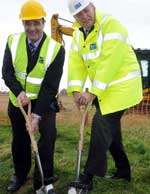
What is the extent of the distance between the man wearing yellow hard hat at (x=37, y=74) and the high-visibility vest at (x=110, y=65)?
31cm

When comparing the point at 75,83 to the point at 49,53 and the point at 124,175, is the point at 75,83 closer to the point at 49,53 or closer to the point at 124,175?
the point at 49,53

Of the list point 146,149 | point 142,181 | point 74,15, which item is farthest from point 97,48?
point 146,149

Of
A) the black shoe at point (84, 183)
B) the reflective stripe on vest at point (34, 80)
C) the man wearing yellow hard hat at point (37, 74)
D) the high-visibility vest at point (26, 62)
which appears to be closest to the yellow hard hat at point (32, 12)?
the man wearing yellow hard hat at point (37, 74)

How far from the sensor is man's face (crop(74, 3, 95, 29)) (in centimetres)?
809

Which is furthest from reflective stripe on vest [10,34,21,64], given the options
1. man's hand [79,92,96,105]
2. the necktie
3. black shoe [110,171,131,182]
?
black shoe [110,171,131,182]

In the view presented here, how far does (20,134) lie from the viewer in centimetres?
898

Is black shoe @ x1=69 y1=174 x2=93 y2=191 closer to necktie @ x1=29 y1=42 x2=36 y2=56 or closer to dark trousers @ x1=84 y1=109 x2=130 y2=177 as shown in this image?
dark trousers @ x1=84 y1=109 x2=130 y2=177

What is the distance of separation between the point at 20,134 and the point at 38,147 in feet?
1.51

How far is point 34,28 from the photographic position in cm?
838

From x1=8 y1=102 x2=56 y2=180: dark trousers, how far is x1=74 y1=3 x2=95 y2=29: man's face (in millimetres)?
1163

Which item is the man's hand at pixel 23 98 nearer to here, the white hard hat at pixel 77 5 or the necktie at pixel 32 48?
the necktie at pixel 32 48

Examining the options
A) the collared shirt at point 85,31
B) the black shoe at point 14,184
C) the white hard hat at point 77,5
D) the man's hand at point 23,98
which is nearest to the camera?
the white hard hat at point 77,5

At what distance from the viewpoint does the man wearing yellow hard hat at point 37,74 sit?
8.43 m

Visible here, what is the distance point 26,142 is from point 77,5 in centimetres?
195
